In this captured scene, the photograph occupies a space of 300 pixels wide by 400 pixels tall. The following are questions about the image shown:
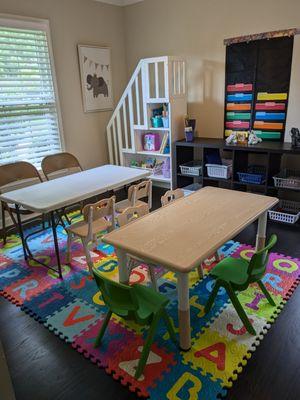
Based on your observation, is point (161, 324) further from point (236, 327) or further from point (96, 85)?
point (96, 85)

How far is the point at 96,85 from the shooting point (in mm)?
4215

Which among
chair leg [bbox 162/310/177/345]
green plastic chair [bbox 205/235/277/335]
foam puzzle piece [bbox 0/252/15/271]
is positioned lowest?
foam puzzle piece [bbox 0/252/15/271]

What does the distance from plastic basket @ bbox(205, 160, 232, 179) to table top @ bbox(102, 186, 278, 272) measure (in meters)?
1.14

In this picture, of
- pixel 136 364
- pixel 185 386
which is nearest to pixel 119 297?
pixel 136 364

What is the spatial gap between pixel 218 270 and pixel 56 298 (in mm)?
1181

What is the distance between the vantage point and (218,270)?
1.97m

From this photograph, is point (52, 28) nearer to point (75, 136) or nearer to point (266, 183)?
point (75, 136)

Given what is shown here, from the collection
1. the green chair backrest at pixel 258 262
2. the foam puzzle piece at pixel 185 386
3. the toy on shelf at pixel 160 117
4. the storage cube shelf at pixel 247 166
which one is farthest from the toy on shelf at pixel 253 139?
the foam puzzle piece at pixel 185 386

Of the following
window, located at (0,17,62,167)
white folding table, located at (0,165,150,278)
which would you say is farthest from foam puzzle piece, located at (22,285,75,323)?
window, located at (0,17,62,167)

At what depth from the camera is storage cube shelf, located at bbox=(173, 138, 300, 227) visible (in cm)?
320

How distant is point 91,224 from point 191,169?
1725mm

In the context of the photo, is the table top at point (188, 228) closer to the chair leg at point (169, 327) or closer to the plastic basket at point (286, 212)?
the chair leg at point (169, 327)

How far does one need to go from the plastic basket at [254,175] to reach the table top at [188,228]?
1016 millimetres

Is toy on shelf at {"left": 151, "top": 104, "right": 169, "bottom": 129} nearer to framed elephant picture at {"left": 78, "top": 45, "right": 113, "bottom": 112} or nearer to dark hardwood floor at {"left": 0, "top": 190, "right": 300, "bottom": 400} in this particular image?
Result: framed elephant picture at {"left": 78, "top": 45, "right": 113, "bottom": 112}
